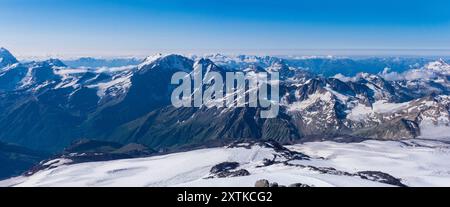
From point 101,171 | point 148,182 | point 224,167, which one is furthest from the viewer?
point 101,171
